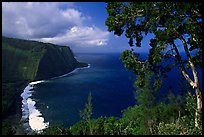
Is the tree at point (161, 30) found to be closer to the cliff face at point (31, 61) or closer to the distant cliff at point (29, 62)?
the distant cliff at point (29, 62)

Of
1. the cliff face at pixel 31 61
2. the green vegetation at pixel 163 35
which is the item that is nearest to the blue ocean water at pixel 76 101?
the cliff face at pixel 31 61

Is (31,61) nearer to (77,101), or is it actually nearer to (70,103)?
(77,101)

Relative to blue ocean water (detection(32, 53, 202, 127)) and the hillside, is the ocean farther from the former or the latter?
the hillside

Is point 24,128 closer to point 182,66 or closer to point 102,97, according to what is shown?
point 102,97

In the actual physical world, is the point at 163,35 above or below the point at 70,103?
above

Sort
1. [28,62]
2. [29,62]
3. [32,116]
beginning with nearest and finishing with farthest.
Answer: [32,116], [28,62], [29,62]

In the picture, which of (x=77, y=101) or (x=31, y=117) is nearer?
(x=31, y=117)

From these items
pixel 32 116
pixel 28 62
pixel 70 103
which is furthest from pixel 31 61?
pixel 32 116

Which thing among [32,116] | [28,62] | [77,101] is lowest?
[32,116]
